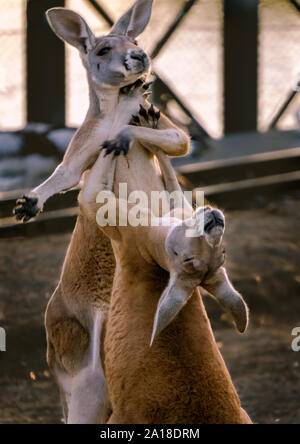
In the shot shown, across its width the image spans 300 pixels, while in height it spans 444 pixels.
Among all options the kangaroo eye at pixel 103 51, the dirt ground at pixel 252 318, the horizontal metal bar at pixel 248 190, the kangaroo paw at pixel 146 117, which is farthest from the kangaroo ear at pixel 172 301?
the horizontal metal bar at pixel 248 190

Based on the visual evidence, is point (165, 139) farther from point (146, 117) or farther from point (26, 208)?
point (26, 208)

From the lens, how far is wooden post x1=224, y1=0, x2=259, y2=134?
34.7 feet

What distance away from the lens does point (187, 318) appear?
3.01 meters

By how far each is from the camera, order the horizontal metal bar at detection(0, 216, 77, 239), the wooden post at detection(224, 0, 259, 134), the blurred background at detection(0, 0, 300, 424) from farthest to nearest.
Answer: the wooden post at detection(224, 0, 259, 134), the horizontal metal bar at detection(0, 216, 77, 239), the blurred background at detection(0, 0, 300, 424)

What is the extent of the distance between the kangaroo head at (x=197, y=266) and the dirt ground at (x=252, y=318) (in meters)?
1.90

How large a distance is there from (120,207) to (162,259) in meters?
0.30

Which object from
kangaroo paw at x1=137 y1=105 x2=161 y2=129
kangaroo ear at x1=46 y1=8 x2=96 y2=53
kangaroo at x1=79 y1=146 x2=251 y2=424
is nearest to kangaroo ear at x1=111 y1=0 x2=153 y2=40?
kangaroo ear at x1=46 y1=8 x2=96 y2=53

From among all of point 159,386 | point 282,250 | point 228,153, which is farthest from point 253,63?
point 159,386

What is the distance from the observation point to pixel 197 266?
105 inches

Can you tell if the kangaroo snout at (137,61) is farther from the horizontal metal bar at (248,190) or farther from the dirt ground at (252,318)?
the horizontal metal bar at (248,190)

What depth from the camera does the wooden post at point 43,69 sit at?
925 cm

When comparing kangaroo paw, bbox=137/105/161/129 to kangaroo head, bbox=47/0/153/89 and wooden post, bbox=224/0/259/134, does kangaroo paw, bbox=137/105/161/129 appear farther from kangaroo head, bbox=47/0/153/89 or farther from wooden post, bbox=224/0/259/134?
wooden post, bbox=224/0/259/134

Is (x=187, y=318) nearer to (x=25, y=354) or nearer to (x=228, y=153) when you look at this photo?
(x=25, y=354)

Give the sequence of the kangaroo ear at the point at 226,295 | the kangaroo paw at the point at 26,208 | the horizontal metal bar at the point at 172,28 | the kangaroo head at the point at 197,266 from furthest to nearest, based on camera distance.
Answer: the horizontal metal bar at the point at 172,28, the kangaroo paw at the point at 26,208, the kangaroo ear at the point at 226,295, the kangaroo head at the point at 197,266
